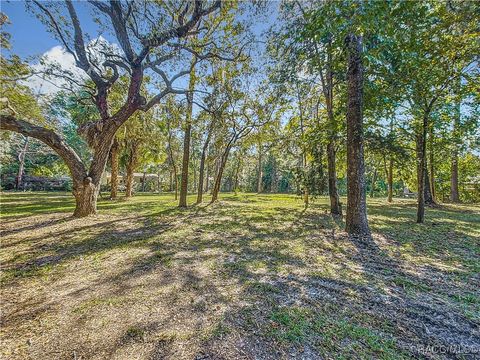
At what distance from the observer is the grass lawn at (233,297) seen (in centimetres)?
182

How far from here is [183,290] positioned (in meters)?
2.74

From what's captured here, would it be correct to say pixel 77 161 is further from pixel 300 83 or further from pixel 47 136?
pixel 300 83

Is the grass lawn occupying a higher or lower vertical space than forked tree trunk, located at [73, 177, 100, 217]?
lower

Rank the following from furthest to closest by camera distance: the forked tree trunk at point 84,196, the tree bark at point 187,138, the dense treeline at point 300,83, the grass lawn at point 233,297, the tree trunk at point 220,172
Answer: the tree trunk at point 220,172, the tree bark at point 187,138, the forked tree trunk at point 84,196, the dense treeline at point 300,83, the grass lawn at point 233,297

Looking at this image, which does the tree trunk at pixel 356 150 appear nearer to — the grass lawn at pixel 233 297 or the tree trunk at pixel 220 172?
the grass lawn at pixel 233 297

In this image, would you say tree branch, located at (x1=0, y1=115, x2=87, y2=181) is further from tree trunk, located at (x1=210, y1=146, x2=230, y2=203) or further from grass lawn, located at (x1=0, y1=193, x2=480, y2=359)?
tree trunk, located at (x1=210, y1=146, x2=230, y2=203)

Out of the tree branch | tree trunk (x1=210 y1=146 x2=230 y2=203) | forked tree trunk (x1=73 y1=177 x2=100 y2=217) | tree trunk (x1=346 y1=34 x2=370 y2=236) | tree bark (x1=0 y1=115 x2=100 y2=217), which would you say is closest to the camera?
tree trunk (x1=346 y1=34 x2=370 y2=236)

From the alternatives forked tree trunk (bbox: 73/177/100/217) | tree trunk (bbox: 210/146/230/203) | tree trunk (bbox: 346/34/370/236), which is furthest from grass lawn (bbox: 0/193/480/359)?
tree trunk (bbox: 210/146/230/203)

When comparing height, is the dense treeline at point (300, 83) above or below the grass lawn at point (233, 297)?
above

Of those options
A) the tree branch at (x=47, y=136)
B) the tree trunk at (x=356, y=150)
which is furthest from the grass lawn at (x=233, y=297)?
the tree branch at (x=47, y=136)

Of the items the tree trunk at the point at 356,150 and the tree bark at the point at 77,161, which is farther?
the tree bark at the point at 77,161

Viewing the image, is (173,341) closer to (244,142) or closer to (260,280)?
(260,280)

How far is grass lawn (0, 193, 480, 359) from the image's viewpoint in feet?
5.96

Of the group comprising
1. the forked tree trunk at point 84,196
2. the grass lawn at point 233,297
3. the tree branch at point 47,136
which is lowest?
the grass lawn at point 233,297
